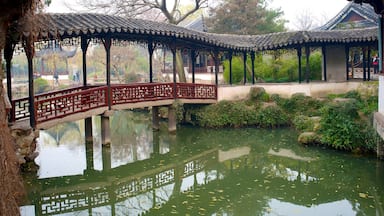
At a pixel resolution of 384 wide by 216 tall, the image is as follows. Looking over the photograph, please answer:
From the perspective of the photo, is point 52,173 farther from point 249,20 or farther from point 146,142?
point 249,20

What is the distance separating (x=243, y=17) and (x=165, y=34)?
14.1m

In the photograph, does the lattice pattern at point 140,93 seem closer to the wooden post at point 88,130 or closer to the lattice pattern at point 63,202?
the wooden post at point 88,130

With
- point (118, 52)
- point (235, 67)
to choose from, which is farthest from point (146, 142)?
point (118, 52)

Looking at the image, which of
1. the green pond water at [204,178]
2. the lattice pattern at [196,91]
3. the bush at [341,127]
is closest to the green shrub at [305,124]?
the green pond water at [204,178]

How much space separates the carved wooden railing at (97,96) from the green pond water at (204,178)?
50.3 inches

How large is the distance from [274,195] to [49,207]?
386cm

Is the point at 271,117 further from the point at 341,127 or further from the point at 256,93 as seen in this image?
Result: the point at 341,127

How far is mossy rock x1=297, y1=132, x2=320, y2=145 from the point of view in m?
11.4

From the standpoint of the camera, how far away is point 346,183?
8.20 metres

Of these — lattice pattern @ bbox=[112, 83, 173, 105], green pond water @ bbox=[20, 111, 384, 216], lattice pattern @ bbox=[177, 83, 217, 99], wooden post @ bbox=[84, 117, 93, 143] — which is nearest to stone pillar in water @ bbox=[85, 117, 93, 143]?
wooden post @ bbox=[84, 117, 93, 143]

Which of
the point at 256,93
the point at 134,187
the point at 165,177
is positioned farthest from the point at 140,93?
the point at 134,187

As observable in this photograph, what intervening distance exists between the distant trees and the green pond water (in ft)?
44.9

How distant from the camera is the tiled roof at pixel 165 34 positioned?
10.1m

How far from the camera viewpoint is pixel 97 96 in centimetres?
1161
